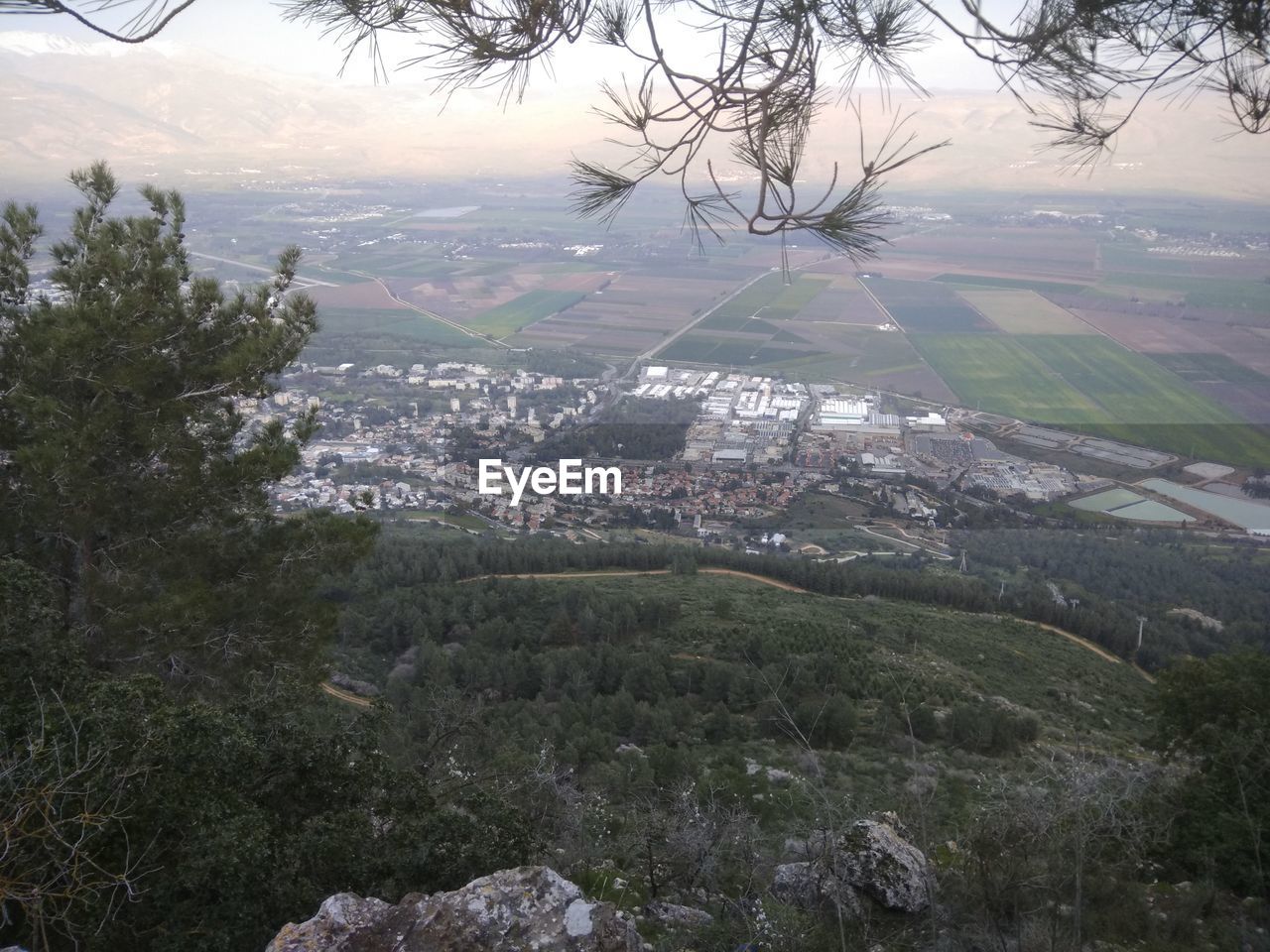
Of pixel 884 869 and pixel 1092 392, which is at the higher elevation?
pixel 1092 392

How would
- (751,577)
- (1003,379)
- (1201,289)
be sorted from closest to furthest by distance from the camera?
(751,577), (1003,379), (1201,289)

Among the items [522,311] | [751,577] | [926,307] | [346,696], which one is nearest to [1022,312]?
[926,307]

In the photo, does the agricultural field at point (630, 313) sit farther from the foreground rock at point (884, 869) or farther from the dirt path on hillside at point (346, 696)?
the foreground rock at point (884, 869)

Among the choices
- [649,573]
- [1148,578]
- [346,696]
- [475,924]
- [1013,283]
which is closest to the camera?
[475,924]

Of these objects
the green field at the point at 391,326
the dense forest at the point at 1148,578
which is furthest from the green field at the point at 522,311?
the dense forest at the point at 1148,578

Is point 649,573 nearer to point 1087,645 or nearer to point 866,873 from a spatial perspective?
point 1087,645

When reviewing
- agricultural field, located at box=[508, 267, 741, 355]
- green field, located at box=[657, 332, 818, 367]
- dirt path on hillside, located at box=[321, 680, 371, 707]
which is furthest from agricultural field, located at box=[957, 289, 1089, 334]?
dirt path on hillside, located at box=[321, 680, 371, 707]

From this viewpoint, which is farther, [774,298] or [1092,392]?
[774,298]

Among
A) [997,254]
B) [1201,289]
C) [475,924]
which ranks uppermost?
[997,254]
